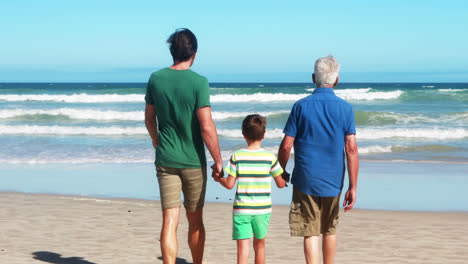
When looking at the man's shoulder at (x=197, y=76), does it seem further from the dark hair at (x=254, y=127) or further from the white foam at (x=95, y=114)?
the white foam at (x=95, y=114)

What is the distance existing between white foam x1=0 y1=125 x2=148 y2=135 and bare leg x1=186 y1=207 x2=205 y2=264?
→ 14535mm

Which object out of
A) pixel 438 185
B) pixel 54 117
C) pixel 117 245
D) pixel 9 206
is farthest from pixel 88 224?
pixel 54 117

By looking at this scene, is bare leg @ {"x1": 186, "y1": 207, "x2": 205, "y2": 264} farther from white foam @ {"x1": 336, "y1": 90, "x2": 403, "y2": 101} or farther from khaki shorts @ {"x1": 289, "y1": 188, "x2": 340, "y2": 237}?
white foam @ {"x1": 336, "y1": 90, "x2": 403, "y2": 101}

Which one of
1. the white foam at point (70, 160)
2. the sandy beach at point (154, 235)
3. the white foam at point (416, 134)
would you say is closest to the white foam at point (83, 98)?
the white foam at point (416, 134)

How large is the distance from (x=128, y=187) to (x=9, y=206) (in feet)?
6.27

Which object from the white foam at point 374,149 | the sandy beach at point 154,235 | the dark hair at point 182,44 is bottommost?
the white foam at point 374,149

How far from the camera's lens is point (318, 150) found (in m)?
3.64

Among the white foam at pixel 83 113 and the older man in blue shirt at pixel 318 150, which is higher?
the older man in blue shirt at pixel 318 150

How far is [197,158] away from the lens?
3871mm

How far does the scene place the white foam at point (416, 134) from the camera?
1681cm

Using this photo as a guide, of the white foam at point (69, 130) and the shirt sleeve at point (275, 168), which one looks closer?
the shirt sleeve at point (275, 168)

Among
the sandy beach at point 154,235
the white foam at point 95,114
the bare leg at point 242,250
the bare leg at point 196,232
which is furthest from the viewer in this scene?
the white foam at point 95,114

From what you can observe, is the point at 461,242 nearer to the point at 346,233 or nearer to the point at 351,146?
the point at 346,233

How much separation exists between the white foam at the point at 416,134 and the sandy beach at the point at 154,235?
1004 cm
